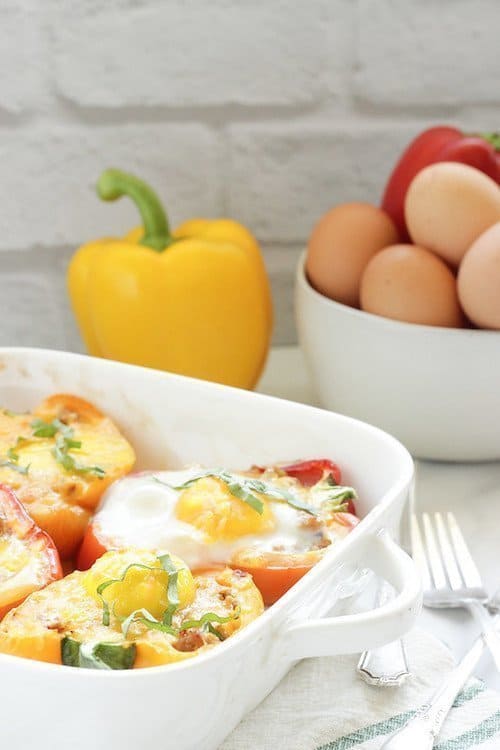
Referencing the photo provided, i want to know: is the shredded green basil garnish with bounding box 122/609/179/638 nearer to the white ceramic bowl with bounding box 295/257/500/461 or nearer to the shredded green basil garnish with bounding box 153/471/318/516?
the shredded green basil garnish with bounding box 153/471/318/516

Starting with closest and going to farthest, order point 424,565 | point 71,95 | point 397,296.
A: point 424,565, point 397,296, point 71,95

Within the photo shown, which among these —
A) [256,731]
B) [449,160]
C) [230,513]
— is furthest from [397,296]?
[256,731]

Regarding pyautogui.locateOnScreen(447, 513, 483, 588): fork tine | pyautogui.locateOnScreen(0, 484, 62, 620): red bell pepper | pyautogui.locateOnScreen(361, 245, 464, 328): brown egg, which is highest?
pyautogui.locateOnScreen(361, 245, 464, 328): brown egg

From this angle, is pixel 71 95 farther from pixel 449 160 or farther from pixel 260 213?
pixel 449 160

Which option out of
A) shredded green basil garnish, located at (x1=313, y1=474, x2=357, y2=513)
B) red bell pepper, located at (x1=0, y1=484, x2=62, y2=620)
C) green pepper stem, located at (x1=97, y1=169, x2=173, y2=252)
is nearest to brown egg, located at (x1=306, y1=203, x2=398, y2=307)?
green pepper stem, located at (x1=97, y1=169, x2=173, y2=252)

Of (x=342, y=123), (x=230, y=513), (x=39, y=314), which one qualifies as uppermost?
(x=342, y=123)

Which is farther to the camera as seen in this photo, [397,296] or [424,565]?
[397,296]
